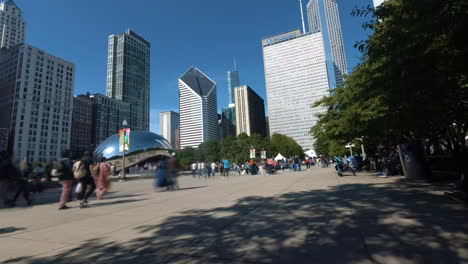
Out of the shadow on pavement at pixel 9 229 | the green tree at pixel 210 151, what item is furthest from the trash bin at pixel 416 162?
the green tree at pixel 210 151

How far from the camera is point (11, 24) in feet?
496

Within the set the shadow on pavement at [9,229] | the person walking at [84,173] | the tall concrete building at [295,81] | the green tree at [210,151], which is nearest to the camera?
the shadow on pavement at [9,229]

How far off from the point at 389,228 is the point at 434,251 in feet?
3.02

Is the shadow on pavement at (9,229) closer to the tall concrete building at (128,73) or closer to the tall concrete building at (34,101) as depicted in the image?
the tall concrete building at (34,101)

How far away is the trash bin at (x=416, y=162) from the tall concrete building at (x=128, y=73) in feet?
623

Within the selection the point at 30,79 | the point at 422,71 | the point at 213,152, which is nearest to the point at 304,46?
the point at 213,152

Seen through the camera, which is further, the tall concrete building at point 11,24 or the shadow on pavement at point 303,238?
the tall concrete building at point 11,24

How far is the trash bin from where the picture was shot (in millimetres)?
9116

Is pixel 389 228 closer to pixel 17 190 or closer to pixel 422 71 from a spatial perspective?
pixel 422 71

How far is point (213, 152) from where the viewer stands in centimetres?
9744

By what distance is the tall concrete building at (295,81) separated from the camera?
14525cm

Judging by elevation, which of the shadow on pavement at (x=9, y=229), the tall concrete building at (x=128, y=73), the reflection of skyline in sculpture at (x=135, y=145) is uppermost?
the tall concrete building at (x=128, y=73)

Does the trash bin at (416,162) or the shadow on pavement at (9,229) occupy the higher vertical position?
the trash bin at (416,162)

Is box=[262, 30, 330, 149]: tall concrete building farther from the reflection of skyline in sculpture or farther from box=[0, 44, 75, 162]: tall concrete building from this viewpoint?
Result: box=[0, 44, 75, 162]: tall concrete building
